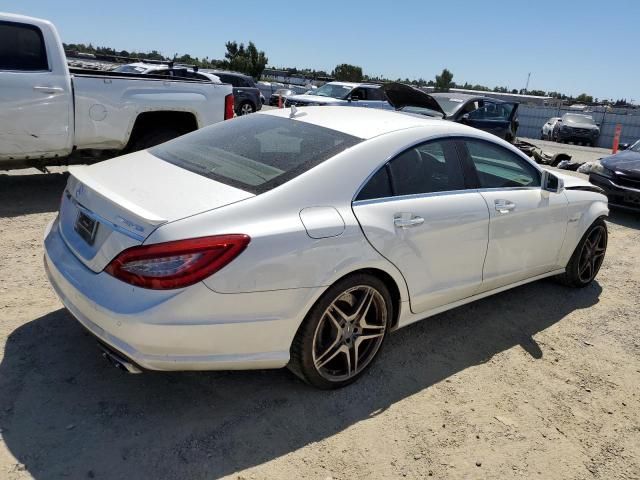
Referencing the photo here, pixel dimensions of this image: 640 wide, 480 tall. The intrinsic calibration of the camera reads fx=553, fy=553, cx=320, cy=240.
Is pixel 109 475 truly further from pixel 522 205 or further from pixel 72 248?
pixel 522 205

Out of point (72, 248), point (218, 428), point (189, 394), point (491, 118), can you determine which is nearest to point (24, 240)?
point (72, 248)

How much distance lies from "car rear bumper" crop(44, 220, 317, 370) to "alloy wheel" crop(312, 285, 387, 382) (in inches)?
11.1

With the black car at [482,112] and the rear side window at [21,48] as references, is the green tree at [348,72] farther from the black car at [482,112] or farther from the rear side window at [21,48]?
the rear side window at [21,48]

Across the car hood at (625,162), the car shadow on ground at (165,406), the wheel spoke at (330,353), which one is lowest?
the car shadow on ground at (165,406)

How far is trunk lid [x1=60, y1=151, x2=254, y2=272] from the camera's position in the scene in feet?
8.39

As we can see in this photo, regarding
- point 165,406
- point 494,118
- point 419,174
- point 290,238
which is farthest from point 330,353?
point 494,118

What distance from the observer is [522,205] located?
4.00m

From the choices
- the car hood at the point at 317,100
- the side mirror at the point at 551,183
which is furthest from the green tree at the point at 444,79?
the side mirror at the point at 551,183

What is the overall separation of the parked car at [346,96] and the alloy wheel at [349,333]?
Answer: 13.7m

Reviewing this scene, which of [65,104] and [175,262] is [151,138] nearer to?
[65,104]

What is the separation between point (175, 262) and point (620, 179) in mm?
7941

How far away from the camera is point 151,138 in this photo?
687cm

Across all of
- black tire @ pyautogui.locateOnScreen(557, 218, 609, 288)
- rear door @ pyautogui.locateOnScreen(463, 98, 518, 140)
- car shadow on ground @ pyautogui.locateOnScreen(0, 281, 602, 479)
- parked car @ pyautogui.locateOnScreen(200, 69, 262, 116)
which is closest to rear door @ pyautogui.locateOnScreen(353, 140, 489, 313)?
car shadow on ground @ pyautogui.locateOnScreen(0, 281, 602, 479)

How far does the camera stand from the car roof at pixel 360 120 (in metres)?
3.38
